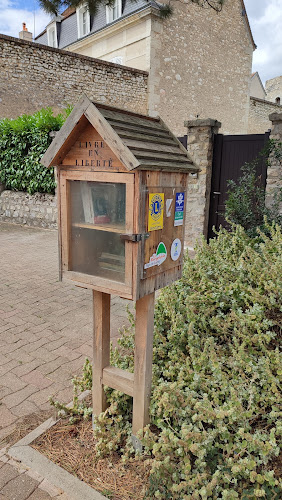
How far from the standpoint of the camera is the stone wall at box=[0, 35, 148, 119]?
1177cm

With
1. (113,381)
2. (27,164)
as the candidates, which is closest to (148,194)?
(113,381)

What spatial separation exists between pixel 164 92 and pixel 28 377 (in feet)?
47.2

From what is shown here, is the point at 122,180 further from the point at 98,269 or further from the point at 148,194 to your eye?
the point at 98,269

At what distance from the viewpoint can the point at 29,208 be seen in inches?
392

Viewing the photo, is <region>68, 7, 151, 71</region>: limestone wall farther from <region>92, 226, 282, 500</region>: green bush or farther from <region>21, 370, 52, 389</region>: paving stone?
<region>21, 370, 52, 389</region>: paving stone

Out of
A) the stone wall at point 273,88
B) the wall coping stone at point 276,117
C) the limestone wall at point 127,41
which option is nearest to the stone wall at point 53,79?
the limestone wall at point 127,41

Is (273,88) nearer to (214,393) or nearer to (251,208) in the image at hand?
(251,208)

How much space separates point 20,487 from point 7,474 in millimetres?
139

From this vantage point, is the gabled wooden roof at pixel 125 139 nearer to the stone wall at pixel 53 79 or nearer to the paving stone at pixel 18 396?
the paving stone at pixel 18 396

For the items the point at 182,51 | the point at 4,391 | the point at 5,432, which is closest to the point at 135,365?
the point at 5,432

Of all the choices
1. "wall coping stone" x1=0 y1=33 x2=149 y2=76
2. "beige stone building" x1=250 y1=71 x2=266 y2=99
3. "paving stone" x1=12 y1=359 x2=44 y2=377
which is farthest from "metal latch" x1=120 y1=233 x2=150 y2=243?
"beige stone building" x1=250 y1=71 x2=266 y2=99

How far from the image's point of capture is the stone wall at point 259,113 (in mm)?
18819

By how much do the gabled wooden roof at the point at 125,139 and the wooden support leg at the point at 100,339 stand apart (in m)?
0.89

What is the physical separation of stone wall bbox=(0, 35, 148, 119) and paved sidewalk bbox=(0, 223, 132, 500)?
26.7 ft
